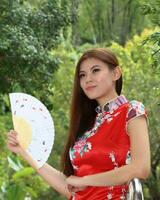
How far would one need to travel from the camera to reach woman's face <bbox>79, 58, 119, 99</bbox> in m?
2.11

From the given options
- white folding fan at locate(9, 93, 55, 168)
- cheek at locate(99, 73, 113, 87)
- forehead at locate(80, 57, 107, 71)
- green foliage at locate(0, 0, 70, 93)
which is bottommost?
white folding fan at locate(9, 93, 55, 168)

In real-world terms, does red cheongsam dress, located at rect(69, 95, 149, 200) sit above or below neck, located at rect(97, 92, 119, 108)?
below

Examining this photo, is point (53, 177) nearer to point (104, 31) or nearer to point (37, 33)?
point (37, 33)

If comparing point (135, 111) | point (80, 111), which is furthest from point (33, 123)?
point (135, 111)

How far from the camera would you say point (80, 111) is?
7.33 feet

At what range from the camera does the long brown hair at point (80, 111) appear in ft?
7.02

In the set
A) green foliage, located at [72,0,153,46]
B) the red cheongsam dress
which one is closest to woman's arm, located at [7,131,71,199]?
the red cheongsam dress

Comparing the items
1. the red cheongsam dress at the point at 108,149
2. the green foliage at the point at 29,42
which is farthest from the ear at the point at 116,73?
the green foliage at the point at 29,42

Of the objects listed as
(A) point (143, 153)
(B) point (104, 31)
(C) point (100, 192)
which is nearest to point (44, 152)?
(C) point (100, 192)

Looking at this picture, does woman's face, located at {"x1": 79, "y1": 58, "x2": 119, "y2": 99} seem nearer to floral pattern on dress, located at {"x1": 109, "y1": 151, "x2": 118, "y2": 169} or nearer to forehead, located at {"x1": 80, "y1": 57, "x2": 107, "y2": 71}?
forehead, located at {"x1": 80, "y1": 57, "x2": 107, "y2": 71}

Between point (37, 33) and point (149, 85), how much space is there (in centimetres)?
313

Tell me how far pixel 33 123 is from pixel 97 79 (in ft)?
1.03

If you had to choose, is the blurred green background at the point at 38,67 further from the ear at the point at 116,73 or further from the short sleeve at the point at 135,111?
the short sleeve at the point at 135,111

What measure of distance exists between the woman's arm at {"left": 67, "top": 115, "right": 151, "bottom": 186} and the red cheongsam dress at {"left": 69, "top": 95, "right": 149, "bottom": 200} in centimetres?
3
